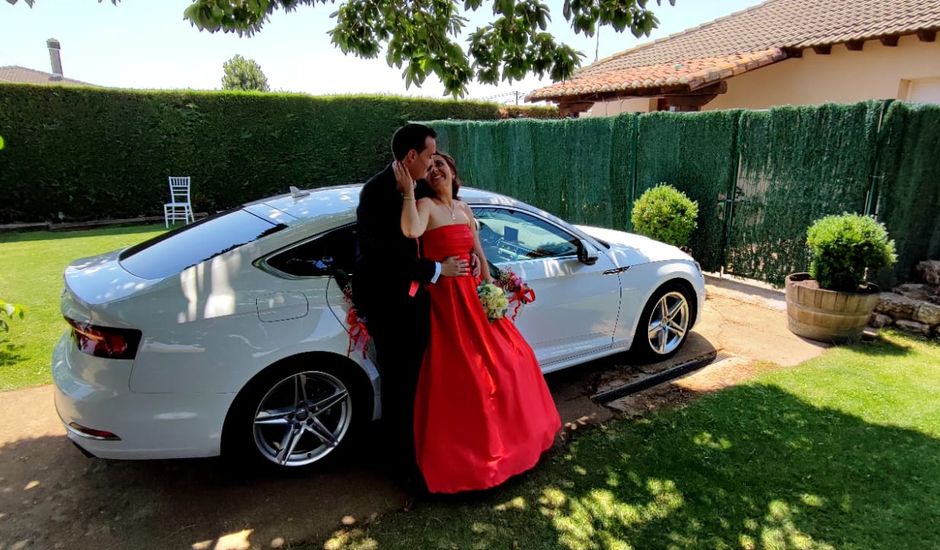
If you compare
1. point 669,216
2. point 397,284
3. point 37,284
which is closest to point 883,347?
point 669,216

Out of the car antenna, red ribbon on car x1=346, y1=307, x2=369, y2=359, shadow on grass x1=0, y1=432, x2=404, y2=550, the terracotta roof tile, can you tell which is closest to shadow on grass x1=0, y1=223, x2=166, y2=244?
shadow on grass x1=0, y1=432, x2=404, y2=550

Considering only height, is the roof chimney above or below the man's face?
above

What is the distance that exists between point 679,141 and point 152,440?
7337 mm

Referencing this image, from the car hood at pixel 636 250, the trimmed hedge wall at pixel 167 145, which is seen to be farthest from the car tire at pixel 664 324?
the trimmed hedge wall at pixel 167 145

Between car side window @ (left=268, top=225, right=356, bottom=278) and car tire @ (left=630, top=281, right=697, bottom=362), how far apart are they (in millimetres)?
2576

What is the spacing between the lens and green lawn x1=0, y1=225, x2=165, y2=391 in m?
4.57

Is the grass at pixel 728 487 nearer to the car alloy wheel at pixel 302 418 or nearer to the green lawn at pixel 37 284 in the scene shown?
the car alloy wheel at pixel 302 418

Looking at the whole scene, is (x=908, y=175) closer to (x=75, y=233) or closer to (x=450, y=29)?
(x=450, y=29)

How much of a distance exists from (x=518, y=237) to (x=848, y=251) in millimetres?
3321

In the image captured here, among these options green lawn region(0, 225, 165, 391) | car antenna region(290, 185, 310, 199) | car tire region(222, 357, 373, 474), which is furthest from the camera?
green lawn region(0, 225, 165, 391)

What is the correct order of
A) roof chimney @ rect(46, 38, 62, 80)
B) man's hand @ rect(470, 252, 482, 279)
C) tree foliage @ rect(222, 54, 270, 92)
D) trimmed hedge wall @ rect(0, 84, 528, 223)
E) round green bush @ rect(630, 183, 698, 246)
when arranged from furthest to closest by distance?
tree foliage @ rect(222, 54, 270, 92) < roof chimney @ rect(46, 38, 62, 80) < trimmed hedge wall @ rect(0, 84, 528, 223) < round green bush @ rect(630, 183, 698, 246) < man's hand @ rect(470, 252, 482, 279)

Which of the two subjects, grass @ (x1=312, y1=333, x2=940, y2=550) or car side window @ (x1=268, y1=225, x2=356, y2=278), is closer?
grass @ (x1=312, y1=333, x2=940, y2=550)

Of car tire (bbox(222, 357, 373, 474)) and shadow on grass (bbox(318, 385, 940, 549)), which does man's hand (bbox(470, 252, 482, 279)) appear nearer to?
car tire (bbox(222, 357, 373, 474))

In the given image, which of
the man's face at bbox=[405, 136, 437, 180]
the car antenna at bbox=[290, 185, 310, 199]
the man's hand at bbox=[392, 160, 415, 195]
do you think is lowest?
the car antenna at bbox=[290, 185, 310, 199]
